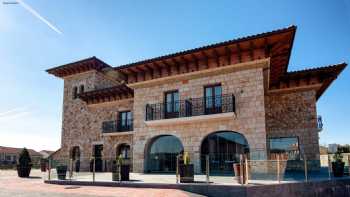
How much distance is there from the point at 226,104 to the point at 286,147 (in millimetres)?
5144

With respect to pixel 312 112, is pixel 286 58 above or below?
above

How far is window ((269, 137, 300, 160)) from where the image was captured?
51.6 feet

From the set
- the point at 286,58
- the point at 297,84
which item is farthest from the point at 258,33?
the point at 297,84

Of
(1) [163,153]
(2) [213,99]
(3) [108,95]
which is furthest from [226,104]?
(3) [108,95]

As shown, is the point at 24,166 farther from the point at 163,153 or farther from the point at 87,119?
the point at 163,153

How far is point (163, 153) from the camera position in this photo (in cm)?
1569

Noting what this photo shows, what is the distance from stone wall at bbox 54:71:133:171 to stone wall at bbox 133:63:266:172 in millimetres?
4083

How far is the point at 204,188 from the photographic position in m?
9.02

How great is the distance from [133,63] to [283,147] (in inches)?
388

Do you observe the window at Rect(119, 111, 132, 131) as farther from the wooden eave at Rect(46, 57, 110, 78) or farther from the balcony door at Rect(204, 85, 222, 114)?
the balcony door at Rect(204, 85, 222, 114)

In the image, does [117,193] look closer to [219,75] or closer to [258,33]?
[219,75]

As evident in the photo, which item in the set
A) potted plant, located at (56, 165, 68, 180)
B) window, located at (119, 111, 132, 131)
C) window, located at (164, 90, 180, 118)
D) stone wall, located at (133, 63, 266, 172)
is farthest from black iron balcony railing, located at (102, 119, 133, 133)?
potted plant, located at (56, 165, 68, 180)

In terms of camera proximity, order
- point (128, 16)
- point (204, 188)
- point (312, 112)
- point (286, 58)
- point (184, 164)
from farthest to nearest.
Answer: point (312, 112) < point (286, 58) < point (128, 16) < point (184, 164) < point (204, 188)

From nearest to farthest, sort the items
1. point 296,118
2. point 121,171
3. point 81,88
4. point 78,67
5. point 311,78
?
point 121,171 < point 311,78 < point 296,118 < point 78,67 < point 81,88
